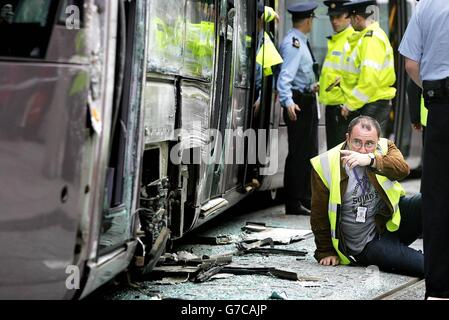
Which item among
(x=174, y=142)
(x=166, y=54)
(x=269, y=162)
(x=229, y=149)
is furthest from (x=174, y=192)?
(x=269, y=162)

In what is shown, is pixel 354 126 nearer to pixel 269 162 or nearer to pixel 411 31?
pixel 411 31

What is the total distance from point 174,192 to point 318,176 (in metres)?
1.19

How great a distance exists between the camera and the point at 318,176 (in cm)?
723

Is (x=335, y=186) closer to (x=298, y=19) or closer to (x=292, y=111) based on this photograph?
(x=292, y=111)

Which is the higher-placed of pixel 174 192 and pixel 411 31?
pixel 411 31

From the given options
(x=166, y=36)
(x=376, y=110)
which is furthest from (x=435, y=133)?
(x=376, y=110)

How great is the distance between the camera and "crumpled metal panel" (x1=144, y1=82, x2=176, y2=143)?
17.9 ft

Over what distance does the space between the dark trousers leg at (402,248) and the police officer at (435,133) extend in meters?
1.45

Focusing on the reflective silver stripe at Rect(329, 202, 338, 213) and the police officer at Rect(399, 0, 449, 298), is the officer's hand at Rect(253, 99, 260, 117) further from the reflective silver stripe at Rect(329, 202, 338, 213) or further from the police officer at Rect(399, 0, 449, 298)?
the police officer at Rect(399, 0, 449, 298)

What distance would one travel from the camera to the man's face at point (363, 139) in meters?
7.12

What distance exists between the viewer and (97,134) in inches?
179

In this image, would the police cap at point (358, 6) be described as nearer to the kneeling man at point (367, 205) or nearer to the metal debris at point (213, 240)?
the metal debris at point (213, 240)

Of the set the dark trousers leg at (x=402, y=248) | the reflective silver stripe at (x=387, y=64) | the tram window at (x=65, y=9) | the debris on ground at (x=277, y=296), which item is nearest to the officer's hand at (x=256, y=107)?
the reflective silver stripe at (x=387, y=64)

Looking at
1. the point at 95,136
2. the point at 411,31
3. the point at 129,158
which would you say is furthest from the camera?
the point at 411,31
